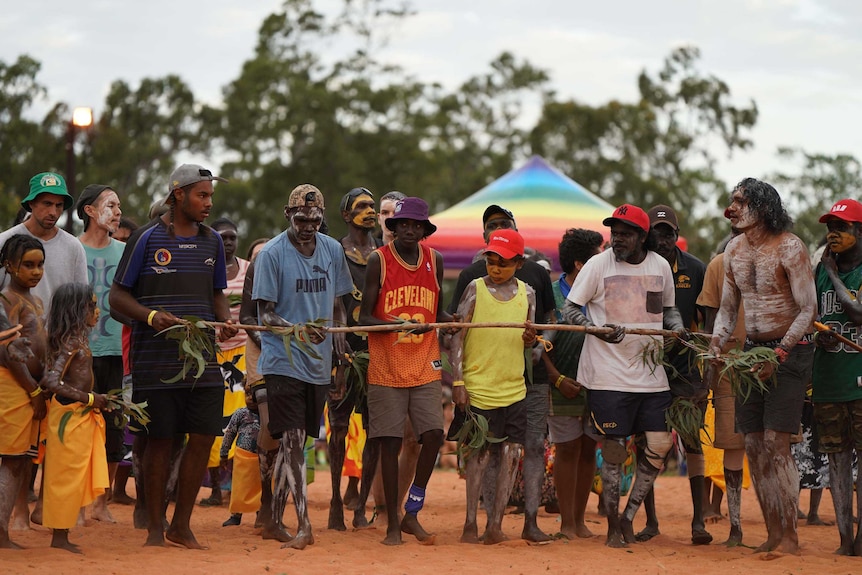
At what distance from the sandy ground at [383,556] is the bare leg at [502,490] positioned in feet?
0.42

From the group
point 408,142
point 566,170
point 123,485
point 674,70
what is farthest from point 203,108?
point 123,485

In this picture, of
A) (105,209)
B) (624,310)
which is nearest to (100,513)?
(105,209)

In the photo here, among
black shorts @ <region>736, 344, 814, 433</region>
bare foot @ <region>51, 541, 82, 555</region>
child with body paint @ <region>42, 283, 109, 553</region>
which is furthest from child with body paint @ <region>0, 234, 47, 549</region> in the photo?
black shorts @ <region>736, 344, 814, 433</region>

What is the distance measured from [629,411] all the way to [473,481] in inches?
49.7

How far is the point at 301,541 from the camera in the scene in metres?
7.85

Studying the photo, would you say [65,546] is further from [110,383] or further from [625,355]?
[625,355]

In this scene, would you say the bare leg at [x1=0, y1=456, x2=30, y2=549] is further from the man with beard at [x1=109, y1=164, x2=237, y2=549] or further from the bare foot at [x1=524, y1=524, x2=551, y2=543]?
the bare foot at [x1=524, y1=524, x2=551, y2=543]

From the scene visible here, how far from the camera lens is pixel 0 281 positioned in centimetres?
794

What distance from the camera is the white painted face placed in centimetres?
943

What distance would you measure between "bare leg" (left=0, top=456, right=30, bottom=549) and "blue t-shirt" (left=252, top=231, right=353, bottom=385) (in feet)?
5.62

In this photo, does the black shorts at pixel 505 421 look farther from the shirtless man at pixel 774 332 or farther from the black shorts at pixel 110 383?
the black shorts at pixel 110 383

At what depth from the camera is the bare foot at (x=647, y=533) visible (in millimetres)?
9055

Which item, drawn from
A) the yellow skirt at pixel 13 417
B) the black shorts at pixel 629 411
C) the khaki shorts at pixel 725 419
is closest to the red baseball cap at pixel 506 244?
the black shorts at pixel 629 411

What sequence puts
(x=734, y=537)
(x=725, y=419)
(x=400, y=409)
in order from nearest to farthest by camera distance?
1. (x=400, y=409)
2. (x=734, y=537)
3. (x=725, y=419)
